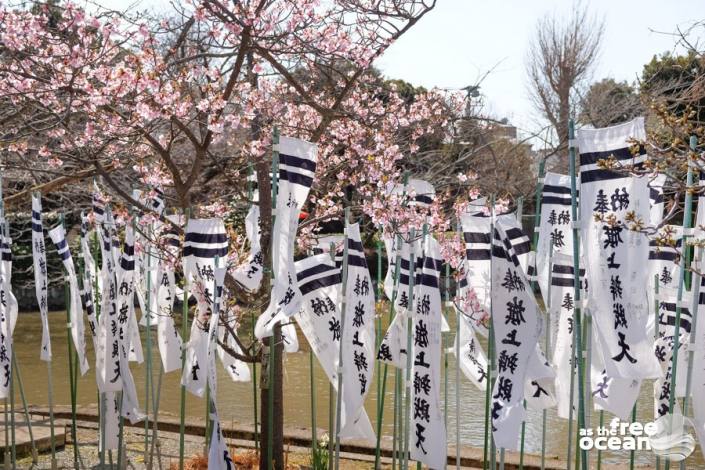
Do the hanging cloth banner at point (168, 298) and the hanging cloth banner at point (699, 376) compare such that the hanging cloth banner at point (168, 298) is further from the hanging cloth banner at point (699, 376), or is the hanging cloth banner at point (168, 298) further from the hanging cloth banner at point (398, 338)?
the hanging cloth banner at point (699, 376)

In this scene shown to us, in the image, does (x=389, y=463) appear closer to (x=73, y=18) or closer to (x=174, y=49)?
(x=174, y=49)

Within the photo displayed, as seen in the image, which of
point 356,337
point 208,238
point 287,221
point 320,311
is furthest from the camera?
point 208,238

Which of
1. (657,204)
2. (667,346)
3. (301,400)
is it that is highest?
(657,204)

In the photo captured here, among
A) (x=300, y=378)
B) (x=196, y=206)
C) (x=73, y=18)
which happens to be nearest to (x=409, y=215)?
(x=196, y=206)

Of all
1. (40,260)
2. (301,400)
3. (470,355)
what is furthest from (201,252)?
(301,400)

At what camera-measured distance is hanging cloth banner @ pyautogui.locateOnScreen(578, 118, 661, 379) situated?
4.81m

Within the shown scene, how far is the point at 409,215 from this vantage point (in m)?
7.17

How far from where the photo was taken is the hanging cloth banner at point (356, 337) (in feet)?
18.6

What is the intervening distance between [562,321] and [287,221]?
2091 millimetres

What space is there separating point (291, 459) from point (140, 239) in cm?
240

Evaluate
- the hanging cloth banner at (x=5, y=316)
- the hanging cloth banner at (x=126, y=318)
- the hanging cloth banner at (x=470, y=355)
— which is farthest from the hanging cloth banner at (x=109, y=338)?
the hanging cloth banner at (x=470, y=355)

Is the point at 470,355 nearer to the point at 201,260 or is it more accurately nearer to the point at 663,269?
the point at 663,269

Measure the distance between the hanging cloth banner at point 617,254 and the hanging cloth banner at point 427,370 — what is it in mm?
1100

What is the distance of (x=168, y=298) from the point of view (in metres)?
7.06
